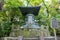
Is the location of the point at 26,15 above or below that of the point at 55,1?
below

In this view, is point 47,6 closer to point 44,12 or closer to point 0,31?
point 44,12

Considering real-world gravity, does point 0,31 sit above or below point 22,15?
below

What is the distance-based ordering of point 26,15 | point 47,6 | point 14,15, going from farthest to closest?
point 47,6 < point 14,15 < point 26,15

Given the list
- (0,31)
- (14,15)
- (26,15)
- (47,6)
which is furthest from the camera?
(47,6)

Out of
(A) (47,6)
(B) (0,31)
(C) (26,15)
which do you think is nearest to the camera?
(B) (0,31)

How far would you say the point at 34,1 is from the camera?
11.9 m

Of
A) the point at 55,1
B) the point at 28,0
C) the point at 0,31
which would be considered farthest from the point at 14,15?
the point at 55,1

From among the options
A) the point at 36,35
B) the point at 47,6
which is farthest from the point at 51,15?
the point at 36,35

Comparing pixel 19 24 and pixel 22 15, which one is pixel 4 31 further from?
pixel 22 15

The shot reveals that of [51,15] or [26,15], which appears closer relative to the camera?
[26,15]

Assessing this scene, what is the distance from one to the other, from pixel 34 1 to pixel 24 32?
3437 mm

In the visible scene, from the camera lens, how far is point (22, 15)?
10.6 meters

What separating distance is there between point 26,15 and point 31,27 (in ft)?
3.61

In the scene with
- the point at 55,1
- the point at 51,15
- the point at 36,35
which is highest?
the point at 55,1
